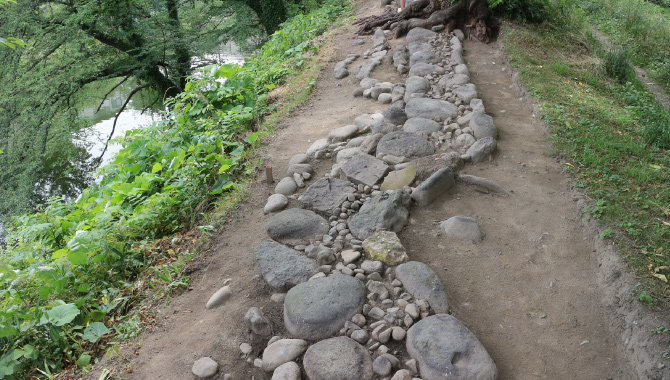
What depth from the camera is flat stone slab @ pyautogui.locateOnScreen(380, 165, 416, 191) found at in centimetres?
358

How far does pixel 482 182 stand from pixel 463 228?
0.64 metres

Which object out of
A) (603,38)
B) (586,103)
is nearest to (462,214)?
(586,103)

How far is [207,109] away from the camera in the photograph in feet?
18.0

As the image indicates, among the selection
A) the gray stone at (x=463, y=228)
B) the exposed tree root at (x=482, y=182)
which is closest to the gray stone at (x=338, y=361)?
the gray stone at (x=463, y=228)

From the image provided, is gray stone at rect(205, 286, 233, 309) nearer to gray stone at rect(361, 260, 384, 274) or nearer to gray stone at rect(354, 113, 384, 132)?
gray stone at rect(361, 260, 384, 274)

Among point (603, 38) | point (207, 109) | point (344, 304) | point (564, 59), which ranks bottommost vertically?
point (603, 38)

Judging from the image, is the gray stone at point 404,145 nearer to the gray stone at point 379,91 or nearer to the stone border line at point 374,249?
the stone border line at point 374,249

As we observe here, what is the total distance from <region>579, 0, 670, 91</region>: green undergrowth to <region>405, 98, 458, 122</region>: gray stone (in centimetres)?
430

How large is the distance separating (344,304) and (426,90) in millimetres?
3250

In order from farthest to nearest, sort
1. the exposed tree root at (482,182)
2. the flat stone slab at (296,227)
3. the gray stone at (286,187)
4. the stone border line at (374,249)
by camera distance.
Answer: the gray stone at (286,187), the exposed tree root at (482,182), the flat stone slab at (296,227), the stone border line at (374,249)

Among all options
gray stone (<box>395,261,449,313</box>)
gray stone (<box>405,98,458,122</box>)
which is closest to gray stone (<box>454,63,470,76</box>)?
gray stone (<box>405,98,458,122</box>)

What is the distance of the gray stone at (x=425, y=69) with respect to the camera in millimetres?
5570

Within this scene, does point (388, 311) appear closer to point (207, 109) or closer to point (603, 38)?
point (207, 109)

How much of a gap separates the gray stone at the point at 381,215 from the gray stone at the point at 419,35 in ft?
13.2
